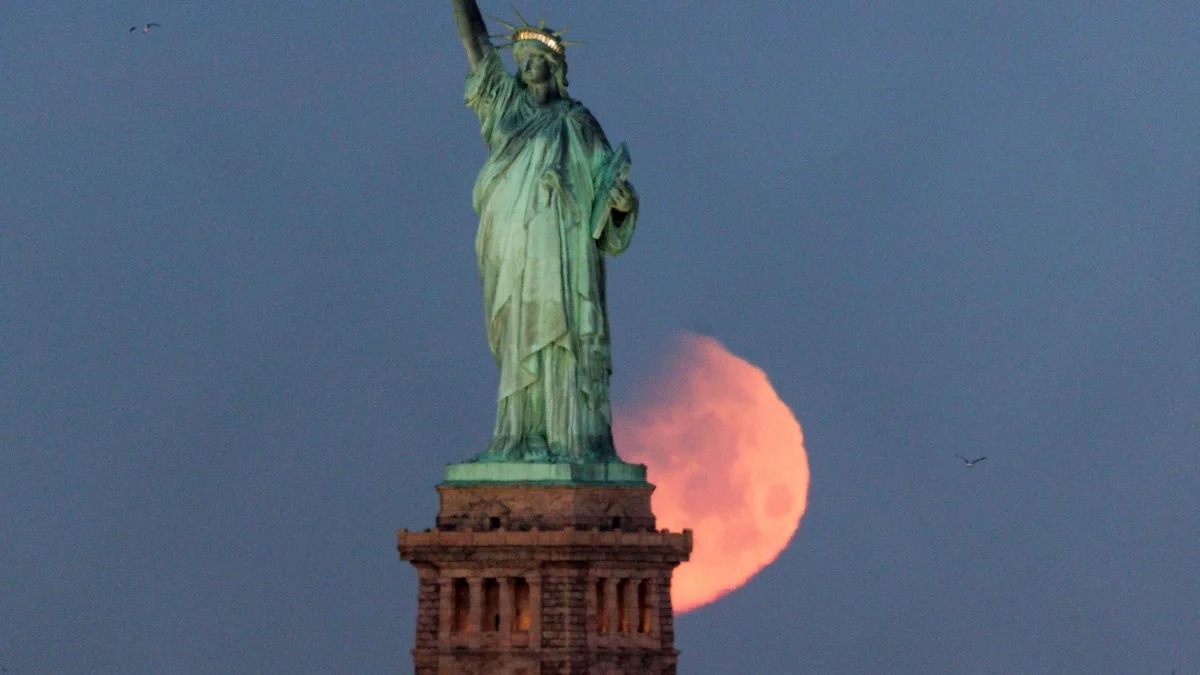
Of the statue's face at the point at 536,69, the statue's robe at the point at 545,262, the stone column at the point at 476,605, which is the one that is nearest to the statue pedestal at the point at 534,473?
the statue's robe at the point at 545,262

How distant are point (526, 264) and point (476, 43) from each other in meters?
3.26

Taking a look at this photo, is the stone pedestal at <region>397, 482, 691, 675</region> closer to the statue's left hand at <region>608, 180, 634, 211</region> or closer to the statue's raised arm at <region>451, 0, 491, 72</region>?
the statue's left hand at <region>608, 180, 634, 211</region>

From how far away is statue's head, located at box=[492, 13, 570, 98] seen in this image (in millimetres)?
51250

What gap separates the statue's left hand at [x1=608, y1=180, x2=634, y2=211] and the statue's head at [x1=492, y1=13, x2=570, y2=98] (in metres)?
1.79

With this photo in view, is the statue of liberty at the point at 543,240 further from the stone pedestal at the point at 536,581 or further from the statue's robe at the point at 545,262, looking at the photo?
the stone pedestal at the point at 536,581

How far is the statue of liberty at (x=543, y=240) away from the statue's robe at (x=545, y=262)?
0.01m

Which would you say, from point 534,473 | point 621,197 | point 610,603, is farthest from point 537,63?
point 610,603

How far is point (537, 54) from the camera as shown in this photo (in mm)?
51250

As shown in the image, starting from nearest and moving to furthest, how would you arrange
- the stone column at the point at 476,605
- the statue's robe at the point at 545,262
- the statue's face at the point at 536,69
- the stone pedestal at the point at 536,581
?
the stone pedestal at the point at 536,581, the stone column at the point at 476,605, the statue's robe at the point at 545,262, the statue's face at the point at 536,69

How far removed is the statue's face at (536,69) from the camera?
51.2 m

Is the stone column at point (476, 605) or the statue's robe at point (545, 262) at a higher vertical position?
the statue's robe at point (545, 262)

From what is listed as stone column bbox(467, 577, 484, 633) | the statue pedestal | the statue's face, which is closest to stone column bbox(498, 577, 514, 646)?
stone column bbox(467, 577, 484, 633)

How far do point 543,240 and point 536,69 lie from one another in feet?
8.11

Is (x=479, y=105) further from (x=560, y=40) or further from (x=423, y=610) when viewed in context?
(x=423, y=610)
